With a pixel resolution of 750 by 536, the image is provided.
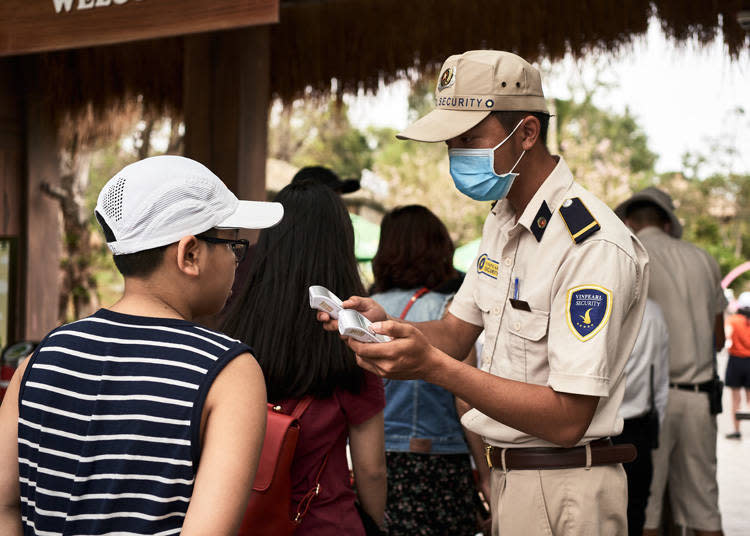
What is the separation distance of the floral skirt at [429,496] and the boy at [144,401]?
1.99m

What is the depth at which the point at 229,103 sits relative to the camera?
481cm

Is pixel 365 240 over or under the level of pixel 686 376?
over

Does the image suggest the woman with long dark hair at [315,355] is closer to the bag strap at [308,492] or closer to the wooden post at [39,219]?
the bag strap at [308,492]

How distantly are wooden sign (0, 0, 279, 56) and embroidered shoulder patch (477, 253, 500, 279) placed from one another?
134cm

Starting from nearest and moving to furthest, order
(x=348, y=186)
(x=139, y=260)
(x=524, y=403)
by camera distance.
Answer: (x=139, y=260) → (x=524, y=403) → (x=348, y=186)

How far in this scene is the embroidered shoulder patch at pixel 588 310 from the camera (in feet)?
6.15

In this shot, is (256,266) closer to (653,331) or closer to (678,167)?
(653,331)

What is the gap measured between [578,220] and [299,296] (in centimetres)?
72

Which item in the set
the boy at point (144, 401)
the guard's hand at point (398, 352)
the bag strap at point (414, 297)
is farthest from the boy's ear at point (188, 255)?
the bag strap at point (414, 297)

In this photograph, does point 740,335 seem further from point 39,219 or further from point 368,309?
point 368,309

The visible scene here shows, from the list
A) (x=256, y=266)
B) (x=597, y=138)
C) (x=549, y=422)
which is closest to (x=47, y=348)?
(x=256, y=266)

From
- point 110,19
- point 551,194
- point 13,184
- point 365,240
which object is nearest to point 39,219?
point 13,184

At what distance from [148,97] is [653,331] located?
14.2 feet

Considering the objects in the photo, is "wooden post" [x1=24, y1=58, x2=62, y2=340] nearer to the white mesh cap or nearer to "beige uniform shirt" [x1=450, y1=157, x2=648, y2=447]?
"beige uniform shirt" [x1=450, y1=157, x2=648, y2=447]
